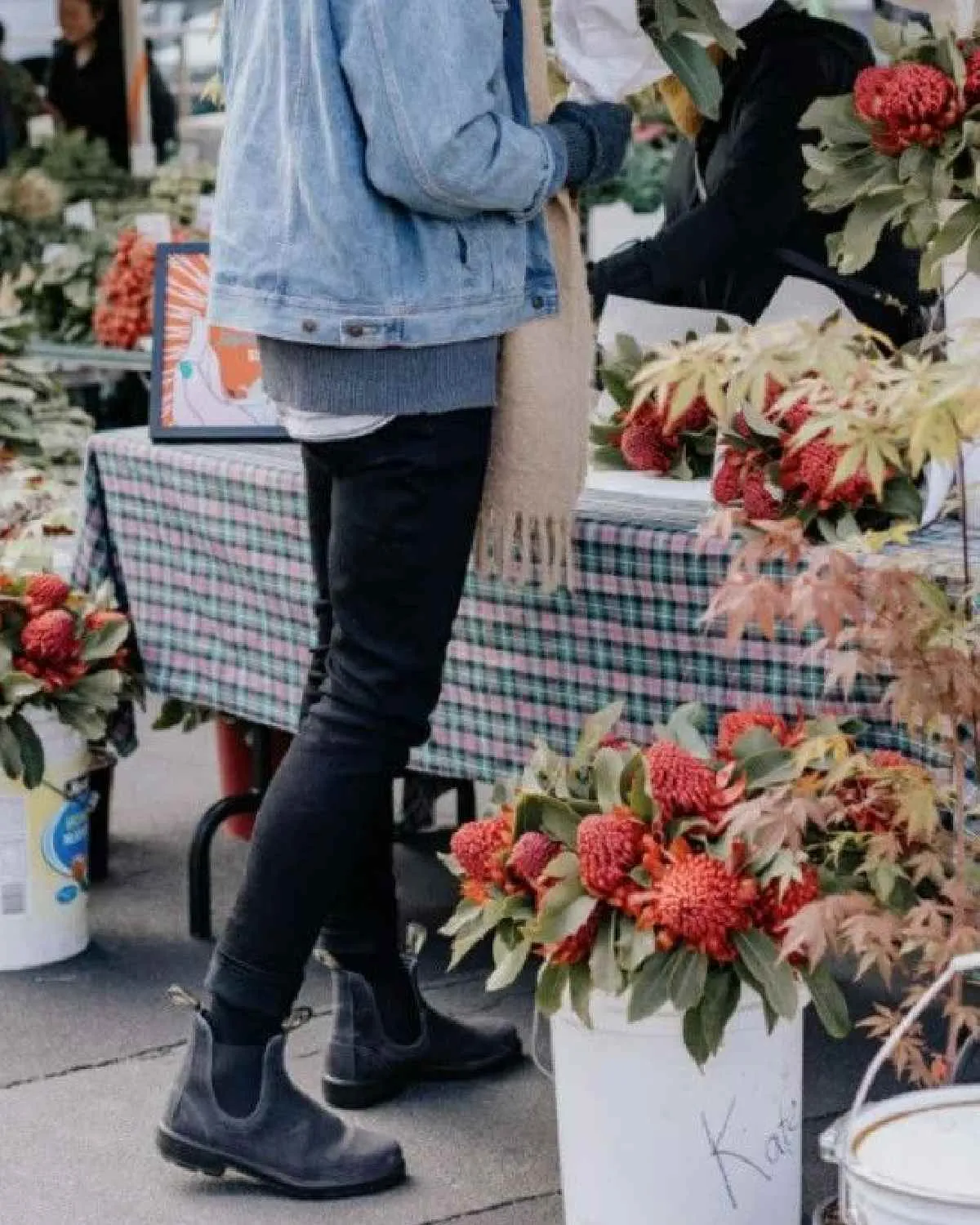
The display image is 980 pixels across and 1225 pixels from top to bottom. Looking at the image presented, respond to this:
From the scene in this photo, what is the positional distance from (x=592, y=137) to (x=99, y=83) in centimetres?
642

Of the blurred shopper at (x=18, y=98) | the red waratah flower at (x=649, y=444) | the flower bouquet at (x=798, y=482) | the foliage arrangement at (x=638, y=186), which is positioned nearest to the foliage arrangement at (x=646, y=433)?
the red waratah flower at (x=649, y=444)

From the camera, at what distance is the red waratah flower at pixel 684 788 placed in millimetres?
2521

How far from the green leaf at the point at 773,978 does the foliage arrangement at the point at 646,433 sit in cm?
97

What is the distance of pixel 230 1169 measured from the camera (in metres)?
2.89

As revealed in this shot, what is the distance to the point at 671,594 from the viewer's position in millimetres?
3072

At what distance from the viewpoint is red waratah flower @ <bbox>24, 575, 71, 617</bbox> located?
375 cm

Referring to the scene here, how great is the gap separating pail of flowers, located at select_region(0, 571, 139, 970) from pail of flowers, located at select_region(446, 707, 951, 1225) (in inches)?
48.3

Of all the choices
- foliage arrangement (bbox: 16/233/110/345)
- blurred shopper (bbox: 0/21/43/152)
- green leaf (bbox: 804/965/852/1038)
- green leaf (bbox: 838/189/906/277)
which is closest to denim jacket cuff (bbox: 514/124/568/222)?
green leaf (bbox: 838/189/906/277)

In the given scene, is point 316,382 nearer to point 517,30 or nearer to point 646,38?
point 517,30

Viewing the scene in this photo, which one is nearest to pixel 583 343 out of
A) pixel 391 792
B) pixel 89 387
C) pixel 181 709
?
pixel 391 792

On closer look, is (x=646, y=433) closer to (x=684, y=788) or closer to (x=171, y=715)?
(x=684, y=788)

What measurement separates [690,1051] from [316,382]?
0.88 meters

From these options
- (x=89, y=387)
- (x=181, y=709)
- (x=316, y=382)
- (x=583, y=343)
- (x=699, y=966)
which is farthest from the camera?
(x=89, y=387)

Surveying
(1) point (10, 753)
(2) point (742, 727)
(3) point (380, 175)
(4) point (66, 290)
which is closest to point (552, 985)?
(2) point (742, 727)
